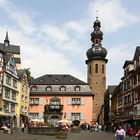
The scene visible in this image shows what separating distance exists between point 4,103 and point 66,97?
87.9ft

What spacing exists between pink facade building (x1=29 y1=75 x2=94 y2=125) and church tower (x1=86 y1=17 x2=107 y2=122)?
9885mm

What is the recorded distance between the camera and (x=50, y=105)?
9194 cm

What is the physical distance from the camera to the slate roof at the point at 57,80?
96750 mm

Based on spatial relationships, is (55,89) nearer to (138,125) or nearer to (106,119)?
(106,119)

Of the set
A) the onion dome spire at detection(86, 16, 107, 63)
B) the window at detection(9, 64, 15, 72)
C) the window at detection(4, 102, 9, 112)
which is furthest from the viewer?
the onion dome spire at detection(86, 16, 107, 63)

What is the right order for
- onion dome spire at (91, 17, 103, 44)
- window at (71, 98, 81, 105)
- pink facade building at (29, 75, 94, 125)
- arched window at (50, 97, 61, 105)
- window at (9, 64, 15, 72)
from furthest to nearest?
onion dome spire at (91, 17, 103, 44)
arched window at (50, 97, 61, 105)
window at (71, 98, 81, 105)
pink facade building at (29, 75, 94, 125)
window at (9, 64, 15, 72)

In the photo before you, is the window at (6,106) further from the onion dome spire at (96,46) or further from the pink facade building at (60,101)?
the onion dome spire at (96,46)

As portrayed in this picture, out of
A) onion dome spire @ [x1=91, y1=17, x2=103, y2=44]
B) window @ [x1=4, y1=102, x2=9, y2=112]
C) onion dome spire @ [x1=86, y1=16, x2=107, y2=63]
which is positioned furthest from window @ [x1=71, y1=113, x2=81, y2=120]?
onion dome spire @ [x1=91, y1=17, x2=103, y2=44]

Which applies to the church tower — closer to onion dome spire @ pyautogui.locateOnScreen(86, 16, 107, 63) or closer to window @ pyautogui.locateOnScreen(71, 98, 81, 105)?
onion dome spire @ pyautogui.locateOnScreen(86, 16, 107, 63)

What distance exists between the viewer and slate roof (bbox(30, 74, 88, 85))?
317 feet

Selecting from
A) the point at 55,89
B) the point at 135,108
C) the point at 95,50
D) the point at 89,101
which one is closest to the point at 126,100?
the point at 135,108

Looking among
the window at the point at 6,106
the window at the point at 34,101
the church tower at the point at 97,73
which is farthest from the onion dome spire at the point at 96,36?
the window at the point at 6,106

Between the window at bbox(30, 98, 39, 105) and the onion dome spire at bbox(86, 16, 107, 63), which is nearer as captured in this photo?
the window at bbox(30, 98, 39, 105)

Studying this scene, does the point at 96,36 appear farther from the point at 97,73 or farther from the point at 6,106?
the point at 6,106
